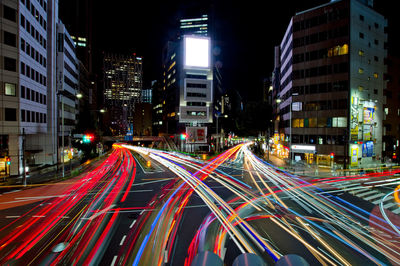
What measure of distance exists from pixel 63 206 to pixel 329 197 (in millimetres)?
21579

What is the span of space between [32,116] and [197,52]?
4158cm

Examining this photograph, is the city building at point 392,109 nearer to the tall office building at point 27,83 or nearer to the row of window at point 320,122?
the row of window at point 320,122

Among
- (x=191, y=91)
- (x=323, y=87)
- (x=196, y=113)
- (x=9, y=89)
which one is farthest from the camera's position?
(x=196, y=113)

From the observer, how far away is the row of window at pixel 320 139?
40.2 metres

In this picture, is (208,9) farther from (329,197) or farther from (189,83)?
(329,197)

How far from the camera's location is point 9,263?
9.53 m

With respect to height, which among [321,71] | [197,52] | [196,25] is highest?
[196,25]

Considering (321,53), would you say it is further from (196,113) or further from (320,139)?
(196,113)

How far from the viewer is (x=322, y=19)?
140ft

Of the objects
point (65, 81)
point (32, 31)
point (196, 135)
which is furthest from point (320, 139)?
point (65, 81)

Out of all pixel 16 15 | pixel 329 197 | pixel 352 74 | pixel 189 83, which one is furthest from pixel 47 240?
pixel 189 83

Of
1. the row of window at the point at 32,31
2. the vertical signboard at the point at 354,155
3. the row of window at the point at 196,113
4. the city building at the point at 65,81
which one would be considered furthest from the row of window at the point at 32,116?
the vertical signboard at the point at 354,155

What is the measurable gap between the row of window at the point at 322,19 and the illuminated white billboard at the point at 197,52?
2370 cm

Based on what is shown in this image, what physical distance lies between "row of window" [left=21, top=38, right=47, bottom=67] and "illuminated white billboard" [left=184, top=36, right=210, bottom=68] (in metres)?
32.3
